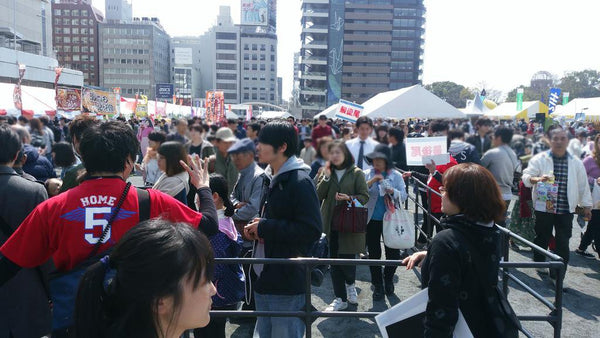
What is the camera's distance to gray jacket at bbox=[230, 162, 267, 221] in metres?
3.87

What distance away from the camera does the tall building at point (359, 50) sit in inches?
3644

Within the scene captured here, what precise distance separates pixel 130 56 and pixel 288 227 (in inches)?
4841

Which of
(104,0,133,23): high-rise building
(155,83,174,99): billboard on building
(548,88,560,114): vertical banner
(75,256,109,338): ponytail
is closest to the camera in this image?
(75,256,109,338): ponytail

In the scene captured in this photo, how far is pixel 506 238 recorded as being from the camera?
3.42 meters

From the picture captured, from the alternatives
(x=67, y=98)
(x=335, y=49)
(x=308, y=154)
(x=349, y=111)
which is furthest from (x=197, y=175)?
(x=335, y=49)

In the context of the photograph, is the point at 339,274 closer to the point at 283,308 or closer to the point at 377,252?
the point at 377,252

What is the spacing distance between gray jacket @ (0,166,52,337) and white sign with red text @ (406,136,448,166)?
4823mm

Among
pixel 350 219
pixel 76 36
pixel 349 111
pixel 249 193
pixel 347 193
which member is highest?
pixel 76 36

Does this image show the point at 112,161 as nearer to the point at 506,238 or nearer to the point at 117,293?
the point at 117,293

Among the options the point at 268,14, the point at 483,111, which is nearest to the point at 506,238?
the point at 483,111

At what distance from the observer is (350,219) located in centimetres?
466

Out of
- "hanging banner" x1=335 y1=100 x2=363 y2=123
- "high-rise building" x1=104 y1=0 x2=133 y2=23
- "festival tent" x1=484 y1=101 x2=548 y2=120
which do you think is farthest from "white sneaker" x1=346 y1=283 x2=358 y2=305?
"high-rise building" x1=104 y1=0 x2=133 y2=23

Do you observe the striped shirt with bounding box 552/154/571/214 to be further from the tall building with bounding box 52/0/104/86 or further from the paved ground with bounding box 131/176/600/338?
the tall building with bounding box 52/0/104/86

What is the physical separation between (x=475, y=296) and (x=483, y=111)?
76.5ft
